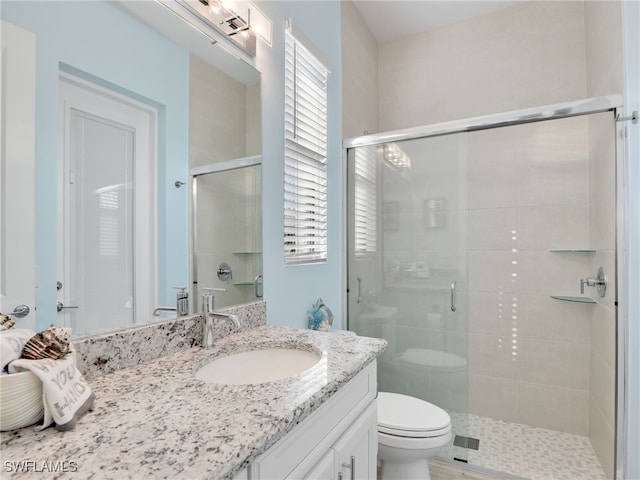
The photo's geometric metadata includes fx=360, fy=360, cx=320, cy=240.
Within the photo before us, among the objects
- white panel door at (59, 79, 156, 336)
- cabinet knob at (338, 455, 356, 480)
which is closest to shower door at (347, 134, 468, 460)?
cabinet knob at (338, 455, 356, 480)

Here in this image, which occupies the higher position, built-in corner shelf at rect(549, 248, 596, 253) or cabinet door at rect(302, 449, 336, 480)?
built-in corner shelf at rect(549, 248, 596, 253)

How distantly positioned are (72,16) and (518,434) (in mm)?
2946

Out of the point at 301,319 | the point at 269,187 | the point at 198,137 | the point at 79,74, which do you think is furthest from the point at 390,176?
the point at 79,74

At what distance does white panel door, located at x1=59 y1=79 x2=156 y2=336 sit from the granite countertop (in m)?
0.19

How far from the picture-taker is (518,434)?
230 cm

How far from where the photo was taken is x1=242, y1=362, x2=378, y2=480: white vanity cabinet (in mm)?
740

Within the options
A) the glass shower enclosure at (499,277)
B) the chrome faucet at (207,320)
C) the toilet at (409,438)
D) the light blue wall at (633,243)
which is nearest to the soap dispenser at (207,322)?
the chrome faucet at (207,320)

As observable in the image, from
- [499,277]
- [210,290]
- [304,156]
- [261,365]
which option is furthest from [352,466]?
[499,277]

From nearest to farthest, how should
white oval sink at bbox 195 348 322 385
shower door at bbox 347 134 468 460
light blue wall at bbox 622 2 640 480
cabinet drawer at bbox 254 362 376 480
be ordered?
cabinet drawer at bbox 254 362 376 480
white oval sink at bbox 195 348 322 385
light blue wall at bbox 622 2 640 480
shower door at bbox 347 134 468 460

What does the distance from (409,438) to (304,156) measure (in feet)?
4.70

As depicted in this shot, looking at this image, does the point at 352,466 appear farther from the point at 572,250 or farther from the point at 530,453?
the point at 572,250

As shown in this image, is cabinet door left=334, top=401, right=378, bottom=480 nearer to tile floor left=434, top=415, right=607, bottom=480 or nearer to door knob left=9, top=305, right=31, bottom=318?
door knob left=9, top=305, right=31, bottom=318

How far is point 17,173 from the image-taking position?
77cm

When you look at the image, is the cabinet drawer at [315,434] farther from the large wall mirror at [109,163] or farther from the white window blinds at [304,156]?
the white window blinds at [304,156]
